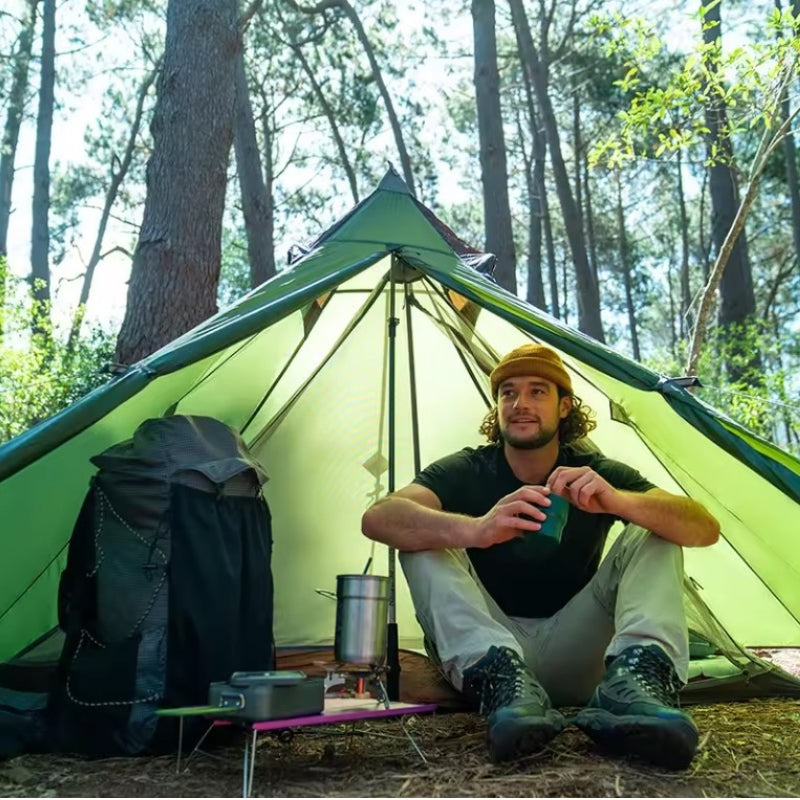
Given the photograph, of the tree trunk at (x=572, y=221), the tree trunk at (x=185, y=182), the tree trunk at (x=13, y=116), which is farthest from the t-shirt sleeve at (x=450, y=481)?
the tree trunk at (x=13, y=116)

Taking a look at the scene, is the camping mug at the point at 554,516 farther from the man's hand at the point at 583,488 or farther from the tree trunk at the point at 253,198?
the tree trunk at the point at 253,198

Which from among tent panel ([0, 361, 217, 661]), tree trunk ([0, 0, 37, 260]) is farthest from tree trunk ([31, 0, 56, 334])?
tent panel ([0, 361, 217, 661])

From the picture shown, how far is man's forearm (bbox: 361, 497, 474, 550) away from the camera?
7.18 ft

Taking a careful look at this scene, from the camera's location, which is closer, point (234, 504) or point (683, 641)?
point (683, 641)

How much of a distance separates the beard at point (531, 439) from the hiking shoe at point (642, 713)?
0.68m

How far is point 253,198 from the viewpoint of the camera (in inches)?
304

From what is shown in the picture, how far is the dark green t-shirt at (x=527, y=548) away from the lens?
8.00ft

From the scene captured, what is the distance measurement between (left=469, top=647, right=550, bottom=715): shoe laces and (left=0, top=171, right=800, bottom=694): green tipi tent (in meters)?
A: 0.72

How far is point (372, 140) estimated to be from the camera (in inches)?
527

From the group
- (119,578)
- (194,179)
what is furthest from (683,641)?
(194,179)

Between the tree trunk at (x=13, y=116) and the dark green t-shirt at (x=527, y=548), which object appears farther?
the tree trunk at (x=13, y=116)

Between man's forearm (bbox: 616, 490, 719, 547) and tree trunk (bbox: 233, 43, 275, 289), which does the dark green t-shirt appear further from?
tree trunk (bbox: 233, 43, 275, 289)

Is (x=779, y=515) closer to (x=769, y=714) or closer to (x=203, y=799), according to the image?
(x=769, y=714)

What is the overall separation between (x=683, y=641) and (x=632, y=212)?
1681 cm
